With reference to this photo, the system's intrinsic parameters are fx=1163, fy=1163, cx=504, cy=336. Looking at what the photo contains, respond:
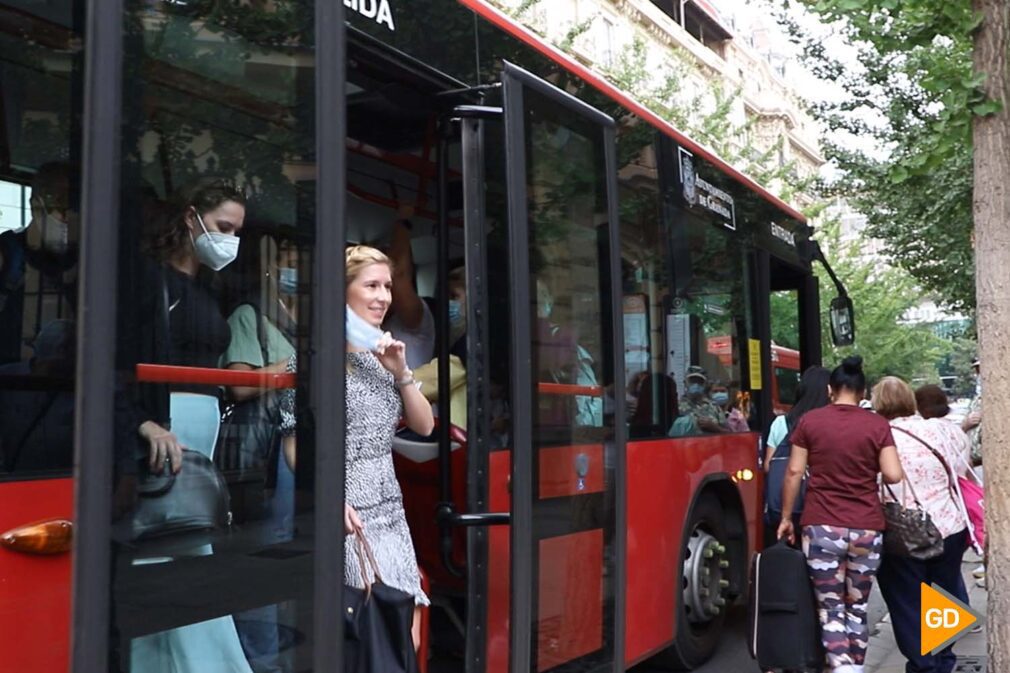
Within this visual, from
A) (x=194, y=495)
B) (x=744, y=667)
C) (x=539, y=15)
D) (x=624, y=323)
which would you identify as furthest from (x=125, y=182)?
(x=539, y=15)

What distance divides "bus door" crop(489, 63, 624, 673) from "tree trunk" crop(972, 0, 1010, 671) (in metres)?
1.67

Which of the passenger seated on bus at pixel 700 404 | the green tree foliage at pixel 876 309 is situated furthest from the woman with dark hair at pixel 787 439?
the green tree foliage at pixel 876 309

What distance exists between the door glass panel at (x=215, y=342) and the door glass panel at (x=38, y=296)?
19 centimetres

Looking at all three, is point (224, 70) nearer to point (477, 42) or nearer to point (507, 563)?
point (477, 42)

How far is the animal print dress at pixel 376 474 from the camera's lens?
12.4 ft

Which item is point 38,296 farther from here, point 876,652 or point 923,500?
point 876,652

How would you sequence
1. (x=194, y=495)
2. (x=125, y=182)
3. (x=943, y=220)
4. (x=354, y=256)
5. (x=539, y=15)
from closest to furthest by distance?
1. (x=125, y=182)
2. (x=194, y=495)
3. (x=354, y=256)
4. (x=943, y=220)
5. (x=539, y=15)

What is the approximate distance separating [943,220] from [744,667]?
11355mm

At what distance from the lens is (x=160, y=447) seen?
A: 273cm

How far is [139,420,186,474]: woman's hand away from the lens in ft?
8.81

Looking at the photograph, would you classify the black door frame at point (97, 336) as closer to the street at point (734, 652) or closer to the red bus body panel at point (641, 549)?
the red bus body panel at point (641, 549)

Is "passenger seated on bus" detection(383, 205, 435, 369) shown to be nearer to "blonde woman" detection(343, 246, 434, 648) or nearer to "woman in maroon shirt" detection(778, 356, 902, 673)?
"blonde woman" detection(343, 246, 434, 648)

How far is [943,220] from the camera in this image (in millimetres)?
16859

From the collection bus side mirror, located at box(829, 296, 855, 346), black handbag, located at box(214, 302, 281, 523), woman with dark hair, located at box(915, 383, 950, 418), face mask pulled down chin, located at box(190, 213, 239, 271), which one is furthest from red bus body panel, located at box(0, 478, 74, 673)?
bus side mirror, located at box(829, 296, 855, 346)
